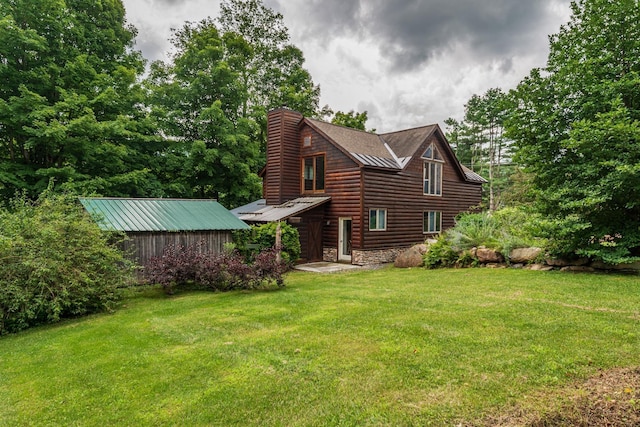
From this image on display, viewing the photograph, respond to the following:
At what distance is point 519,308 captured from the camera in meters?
6.47

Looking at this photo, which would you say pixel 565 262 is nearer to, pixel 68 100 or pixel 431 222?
pixel 431 222

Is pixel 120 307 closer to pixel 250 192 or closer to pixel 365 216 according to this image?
pixel 365 216

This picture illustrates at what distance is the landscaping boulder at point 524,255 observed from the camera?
1120 cm

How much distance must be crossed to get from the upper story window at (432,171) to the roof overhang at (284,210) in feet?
19.5

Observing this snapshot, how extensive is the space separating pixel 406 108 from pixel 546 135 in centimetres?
2656

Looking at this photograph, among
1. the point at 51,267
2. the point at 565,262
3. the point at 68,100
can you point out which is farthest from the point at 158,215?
the point at 565,262

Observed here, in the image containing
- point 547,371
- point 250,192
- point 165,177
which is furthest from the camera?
point 250,192

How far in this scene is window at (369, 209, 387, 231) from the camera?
1611 cm

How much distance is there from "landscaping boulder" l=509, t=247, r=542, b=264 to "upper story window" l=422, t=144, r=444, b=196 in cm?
766

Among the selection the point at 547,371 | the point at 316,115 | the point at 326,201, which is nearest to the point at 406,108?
the point at 316,115

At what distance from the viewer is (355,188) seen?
628 inches

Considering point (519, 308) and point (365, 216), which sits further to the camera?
point (365, 216)

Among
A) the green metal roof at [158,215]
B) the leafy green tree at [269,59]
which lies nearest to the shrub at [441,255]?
the green metal roof at [158,215]

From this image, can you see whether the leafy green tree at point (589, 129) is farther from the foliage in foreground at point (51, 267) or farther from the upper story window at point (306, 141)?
the foliage in foreground at point (51, 267)
